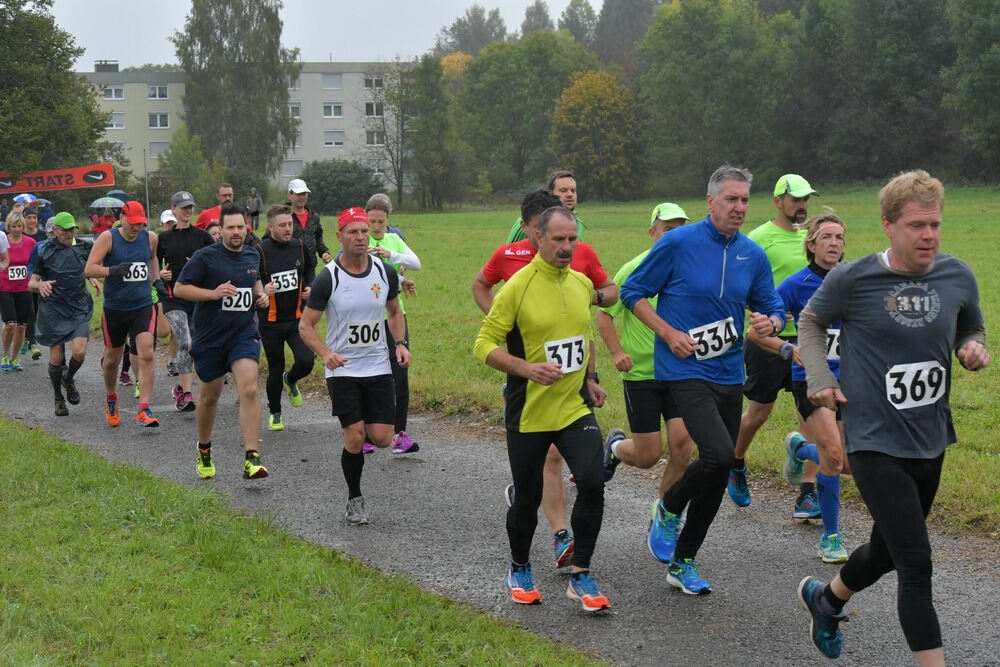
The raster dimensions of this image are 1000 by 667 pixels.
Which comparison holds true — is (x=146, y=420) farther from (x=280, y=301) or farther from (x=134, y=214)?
(x=134, y=214)

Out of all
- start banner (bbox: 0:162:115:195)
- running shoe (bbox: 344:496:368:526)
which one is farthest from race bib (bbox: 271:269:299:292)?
start banner (bbox: 0:162:115:195)

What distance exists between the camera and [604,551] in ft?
23.6

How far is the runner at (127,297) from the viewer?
1191 cm

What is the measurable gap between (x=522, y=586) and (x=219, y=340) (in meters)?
4.31

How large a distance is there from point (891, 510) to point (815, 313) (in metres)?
0.93

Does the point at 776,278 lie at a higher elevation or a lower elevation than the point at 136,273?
higher

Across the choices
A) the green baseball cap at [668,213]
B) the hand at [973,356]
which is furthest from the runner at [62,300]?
the hand at [973,356]

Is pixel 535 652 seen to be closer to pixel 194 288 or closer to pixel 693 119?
pixel 194 288

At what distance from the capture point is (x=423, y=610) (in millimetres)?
5848

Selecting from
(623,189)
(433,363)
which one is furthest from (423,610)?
(623,189)

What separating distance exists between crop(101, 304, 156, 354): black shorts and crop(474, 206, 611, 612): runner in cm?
689

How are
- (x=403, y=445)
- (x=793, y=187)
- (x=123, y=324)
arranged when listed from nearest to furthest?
(x=793, y=187)
(x=403, y=445)
(x=123, y=324)

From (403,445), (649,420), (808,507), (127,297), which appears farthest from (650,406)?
(127,297)

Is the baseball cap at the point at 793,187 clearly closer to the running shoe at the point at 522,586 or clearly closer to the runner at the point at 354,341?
the runner at the point at 354,341
